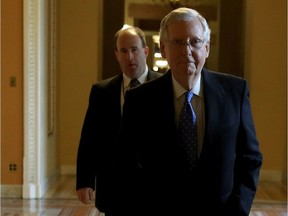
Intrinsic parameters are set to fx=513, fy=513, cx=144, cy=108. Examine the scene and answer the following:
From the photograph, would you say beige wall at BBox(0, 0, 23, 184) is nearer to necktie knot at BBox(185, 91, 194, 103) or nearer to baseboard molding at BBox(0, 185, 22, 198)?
baseboard molding at BBox(0, 185, 22, 198)

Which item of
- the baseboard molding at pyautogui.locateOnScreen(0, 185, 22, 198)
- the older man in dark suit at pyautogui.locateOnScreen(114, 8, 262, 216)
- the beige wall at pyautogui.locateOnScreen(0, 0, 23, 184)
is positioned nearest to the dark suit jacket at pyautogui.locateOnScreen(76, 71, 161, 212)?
the older man in dark suit at pyautogui.locateOnScreen(114, 8, 262, 216)

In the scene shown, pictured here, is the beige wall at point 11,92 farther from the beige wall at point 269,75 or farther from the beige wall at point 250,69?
the beige wall at point 269,75

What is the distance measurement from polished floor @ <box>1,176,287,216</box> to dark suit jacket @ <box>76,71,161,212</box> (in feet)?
7.89

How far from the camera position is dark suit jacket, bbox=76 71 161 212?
8.42 ft

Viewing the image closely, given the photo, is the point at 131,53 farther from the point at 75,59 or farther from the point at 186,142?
the point at 75,59

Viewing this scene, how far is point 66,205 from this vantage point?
206 inches

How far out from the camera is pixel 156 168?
169 centimetres

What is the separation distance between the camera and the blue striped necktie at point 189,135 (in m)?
1.69

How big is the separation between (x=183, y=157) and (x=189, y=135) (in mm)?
78

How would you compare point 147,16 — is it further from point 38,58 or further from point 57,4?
point 38,58

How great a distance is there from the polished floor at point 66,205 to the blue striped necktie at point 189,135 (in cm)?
338

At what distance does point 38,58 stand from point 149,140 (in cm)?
393

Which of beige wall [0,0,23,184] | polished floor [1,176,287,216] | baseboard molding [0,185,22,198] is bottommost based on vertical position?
polished floor [1,176,287,216]

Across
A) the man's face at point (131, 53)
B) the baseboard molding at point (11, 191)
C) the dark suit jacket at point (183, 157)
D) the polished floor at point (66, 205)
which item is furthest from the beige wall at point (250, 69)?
the dark suit jacket at point (183, 157)
